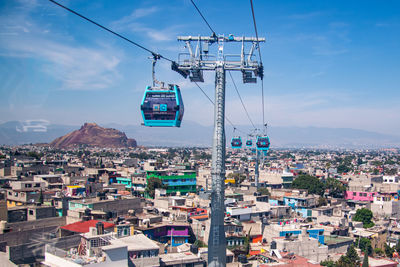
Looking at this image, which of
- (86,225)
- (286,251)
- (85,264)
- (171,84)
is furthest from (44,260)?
(286,251)

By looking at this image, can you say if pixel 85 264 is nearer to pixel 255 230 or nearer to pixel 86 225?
pixel 86 225

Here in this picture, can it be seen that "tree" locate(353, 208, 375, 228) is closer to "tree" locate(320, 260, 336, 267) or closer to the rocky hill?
"tree" locate(320, 260, 336, 267)

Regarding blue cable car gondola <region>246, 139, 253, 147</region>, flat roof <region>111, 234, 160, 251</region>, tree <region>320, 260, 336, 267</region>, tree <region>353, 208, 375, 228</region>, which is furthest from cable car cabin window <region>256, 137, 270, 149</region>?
flat roof <region>111, 234, 160, 251</region>

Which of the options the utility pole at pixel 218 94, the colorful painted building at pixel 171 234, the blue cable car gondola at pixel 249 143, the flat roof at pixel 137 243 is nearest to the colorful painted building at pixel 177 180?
the blue cable car gondola at pixel 249 143

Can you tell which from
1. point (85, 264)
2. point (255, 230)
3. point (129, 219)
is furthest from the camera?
point (255, 230)

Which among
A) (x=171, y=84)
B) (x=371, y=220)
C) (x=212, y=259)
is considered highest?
(x=171, y=84)
